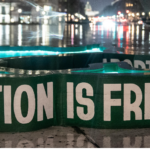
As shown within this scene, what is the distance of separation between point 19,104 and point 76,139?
106cm

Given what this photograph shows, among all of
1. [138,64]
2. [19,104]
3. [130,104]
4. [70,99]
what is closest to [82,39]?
[138,64]

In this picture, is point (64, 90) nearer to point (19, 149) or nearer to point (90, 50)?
point (19, 149)

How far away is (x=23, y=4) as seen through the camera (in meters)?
92.2

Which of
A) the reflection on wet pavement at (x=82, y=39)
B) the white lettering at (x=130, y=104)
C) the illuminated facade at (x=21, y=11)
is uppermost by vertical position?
the illuminated facade at (x=21, y=11)

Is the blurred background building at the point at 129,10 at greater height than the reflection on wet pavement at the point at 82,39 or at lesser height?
greater

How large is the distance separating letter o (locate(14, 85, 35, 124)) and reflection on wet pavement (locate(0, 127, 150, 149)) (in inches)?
9.1

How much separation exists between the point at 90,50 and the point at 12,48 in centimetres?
259

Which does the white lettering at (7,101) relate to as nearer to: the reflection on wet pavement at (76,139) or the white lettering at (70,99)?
the reflection on wet pavement at (76,139)

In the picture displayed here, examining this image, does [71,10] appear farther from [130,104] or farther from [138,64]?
[130,104]

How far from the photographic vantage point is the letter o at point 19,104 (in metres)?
6.02

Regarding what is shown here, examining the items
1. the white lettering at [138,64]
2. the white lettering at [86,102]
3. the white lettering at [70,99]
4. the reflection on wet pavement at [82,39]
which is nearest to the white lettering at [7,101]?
the white lettering at [70,99]

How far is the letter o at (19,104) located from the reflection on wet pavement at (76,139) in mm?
232

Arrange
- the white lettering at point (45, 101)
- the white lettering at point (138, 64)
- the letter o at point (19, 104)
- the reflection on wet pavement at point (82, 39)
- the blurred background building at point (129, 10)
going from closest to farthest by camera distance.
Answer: the letter o at point (19, 104), the white lettering at point (45, 101), the white lettering at point (138, 64), the reflection on wet pavement at point (82, 39), the blurred background building at point (129, 10)

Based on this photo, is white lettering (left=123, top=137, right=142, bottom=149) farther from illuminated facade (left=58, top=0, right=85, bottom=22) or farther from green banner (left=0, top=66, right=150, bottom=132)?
illuminated facade (left=58, top=0, right=85, bottom=22)
